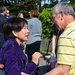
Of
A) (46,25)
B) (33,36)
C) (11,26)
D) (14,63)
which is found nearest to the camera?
(14,63)

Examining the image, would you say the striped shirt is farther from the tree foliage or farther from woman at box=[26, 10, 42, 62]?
the tree foliage

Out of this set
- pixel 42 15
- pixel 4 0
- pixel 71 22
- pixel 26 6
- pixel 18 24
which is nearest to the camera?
pixel 71 22

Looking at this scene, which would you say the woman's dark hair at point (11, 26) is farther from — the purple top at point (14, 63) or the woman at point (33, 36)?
the woman at point (33, 36)

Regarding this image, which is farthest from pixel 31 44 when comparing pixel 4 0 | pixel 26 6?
pixel 4 0

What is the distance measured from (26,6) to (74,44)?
1887 inches

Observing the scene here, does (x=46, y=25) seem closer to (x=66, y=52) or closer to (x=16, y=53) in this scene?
(x=16, y=53)

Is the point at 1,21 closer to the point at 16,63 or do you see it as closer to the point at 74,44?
the point at 16,63

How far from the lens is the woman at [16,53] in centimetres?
331

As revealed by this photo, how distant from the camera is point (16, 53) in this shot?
337 centimetres

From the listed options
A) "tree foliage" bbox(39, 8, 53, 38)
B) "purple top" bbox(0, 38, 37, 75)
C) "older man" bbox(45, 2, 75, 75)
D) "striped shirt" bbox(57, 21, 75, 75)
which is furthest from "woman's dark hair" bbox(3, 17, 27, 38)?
"tree foliage" bbox(39, 8, 53, 38)

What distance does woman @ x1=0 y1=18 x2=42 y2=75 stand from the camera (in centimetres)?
331

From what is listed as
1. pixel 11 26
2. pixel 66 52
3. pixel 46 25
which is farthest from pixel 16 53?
pixel 46 25

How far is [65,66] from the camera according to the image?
111 inches

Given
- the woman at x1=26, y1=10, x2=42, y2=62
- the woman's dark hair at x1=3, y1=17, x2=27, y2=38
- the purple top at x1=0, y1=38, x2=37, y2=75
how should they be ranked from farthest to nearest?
the woman at x1=26, y1=10, x2=42, y2=62 → the woman's dark hair at x1=3, y1=17, x2=27, y2=38 → the purple top at x1=0, y1=38, x2=37, y2=75
